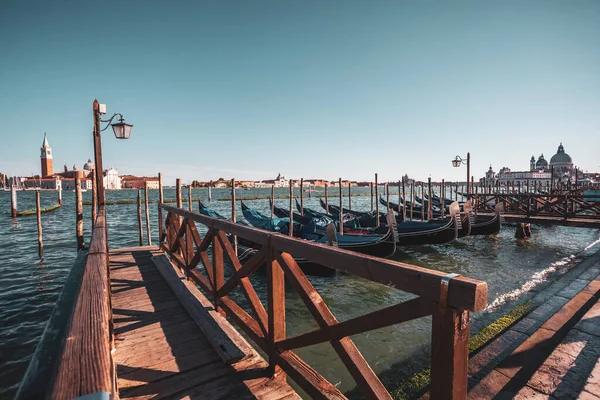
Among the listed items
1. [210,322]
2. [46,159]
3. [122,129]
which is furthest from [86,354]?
[46,159]

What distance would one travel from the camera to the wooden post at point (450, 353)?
1.12 metres

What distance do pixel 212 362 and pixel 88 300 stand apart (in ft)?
5.78

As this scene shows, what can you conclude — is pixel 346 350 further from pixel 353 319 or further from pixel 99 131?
pixel 99 131

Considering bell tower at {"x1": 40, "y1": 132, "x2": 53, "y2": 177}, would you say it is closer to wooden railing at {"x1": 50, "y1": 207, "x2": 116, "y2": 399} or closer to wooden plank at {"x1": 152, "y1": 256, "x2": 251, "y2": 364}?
wooden plank at {"x1": 152, "y1": 256, "x2": 251, "y2": 364}

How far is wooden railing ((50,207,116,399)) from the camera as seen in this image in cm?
59

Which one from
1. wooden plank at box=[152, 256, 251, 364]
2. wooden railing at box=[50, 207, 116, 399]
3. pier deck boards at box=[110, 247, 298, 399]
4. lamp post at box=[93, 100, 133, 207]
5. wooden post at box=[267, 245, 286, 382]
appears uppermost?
lamp post at box=[93, 100, 133, 207]

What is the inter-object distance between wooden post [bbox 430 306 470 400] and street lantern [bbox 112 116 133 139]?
297 inches

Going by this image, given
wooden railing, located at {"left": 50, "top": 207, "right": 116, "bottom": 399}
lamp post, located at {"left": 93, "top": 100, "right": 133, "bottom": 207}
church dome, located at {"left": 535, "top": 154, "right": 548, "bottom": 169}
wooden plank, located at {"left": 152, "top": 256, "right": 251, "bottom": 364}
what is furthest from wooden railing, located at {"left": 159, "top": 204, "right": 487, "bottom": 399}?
church dome, located at {"left": 535, "top": 154, "right": 548, "bottom": 169}

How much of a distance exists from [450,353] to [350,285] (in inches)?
269

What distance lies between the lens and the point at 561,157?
89.5 meters

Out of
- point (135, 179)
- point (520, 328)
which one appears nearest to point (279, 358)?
point (520, 328)

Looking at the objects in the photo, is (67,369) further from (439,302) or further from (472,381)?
(472,381)

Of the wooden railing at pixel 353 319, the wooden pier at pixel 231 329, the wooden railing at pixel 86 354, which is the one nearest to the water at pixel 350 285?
the wooden pier at pixel 231 329

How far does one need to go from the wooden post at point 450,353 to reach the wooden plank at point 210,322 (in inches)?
70.8
